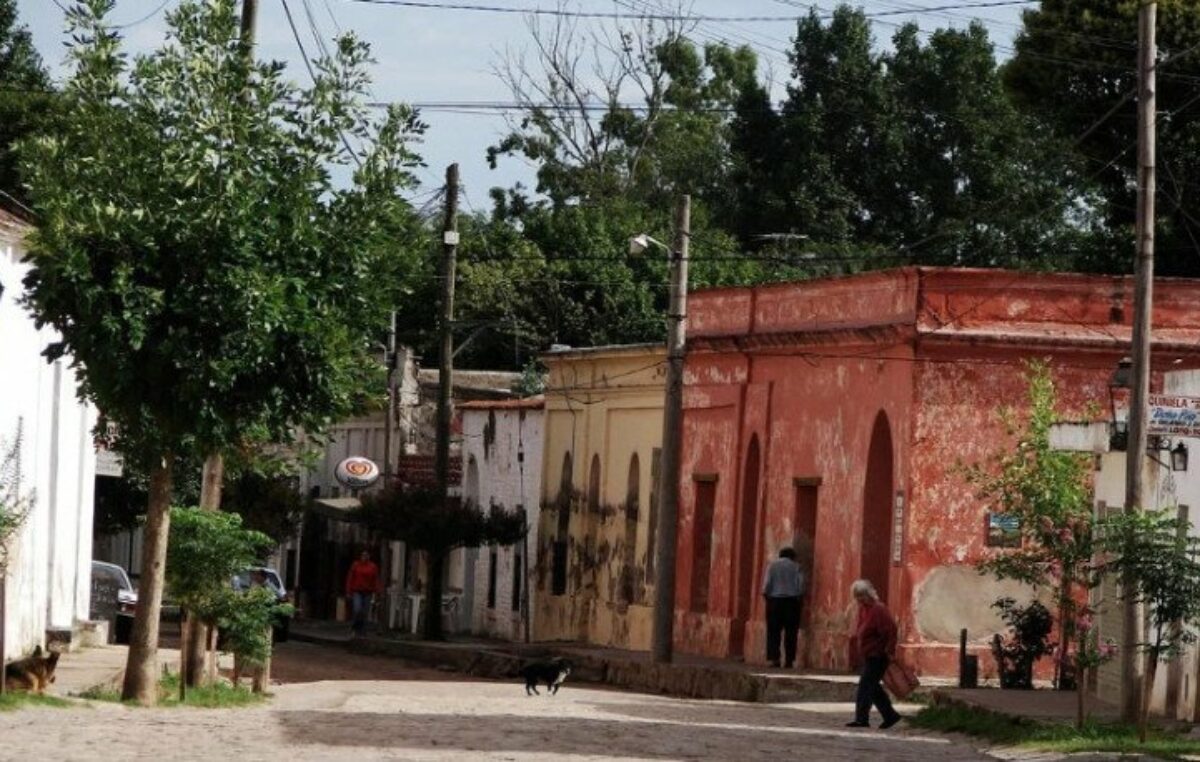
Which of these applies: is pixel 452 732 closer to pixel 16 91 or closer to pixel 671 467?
pixel 671 467

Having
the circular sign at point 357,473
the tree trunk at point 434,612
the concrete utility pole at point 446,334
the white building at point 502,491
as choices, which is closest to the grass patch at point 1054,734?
the concrete utility pole at point 446,334

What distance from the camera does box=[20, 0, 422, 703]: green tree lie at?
23.0m

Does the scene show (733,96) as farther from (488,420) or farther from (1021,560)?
(1021,560)

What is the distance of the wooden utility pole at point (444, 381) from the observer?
48.5 meters

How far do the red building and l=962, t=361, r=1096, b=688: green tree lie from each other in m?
5.63

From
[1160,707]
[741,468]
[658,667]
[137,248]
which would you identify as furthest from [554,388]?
[137,248]

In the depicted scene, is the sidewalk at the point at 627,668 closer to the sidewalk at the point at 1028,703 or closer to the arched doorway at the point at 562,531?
the arched doorway at the point at 562,531

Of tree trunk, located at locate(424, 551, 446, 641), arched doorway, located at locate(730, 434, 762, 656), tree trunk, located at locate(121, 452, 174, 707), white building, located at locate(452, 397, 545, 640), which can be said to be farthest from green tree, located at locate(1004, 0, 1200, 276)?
tree trunk, located at locate(121, 452, 174, 707)

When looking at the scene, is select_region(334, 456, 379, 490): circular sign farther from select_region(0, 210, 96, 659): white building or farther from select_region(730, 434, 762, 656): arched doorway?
select_region(0, 210, 96, 659): white building

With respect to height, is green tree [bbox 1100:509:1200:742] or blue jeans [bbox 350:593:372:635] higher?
green tree [bbox 1100:509:1200:742]

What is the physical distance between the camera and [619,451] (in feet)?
163

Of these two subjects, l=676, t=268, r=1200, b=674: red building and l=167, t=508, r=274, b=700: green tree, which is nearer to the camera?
l=167, t=508, r=274, b=700: green tree

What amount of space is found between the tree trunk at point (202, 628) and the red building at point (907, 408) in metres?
11.3

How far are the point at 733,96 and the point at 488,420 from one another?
83.8ft
